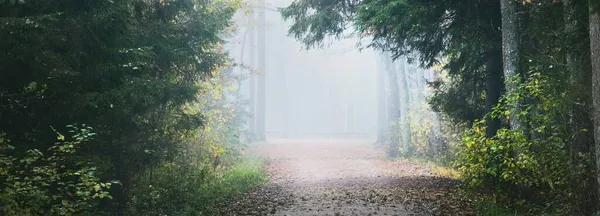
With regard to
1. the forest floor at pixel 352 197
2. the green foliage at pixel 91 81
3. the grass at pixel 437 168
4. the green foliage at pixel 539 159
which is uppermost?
the green foliage at pixel 91 81

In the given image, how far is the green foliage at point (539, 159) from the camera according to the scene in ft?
26.8

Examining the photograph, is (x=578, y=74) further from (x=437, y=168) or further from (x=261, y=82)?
(x=261, y=82)

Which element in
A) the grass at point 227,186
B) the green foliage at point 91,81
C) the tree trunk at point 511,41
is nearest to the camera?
the green foliage at point 91,81

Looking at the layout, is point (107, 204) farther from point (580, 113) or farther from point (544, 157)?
point (580, 113)

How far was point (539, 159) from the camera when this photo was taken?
853 centimetres

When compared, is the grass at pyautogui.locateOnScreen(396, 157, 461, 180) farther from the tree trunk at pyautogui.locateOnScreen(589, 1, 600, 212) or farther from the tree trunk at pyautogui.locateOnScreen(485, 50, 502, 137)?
the tree trunk at pyautogui.locateOnScreen(589, 1, 600, 212)

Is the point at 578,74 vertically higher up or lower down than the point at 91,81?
higher up

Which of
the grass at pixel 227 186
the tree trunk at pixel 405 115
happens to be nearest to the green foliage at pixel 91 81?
the grass at pixel 227 186

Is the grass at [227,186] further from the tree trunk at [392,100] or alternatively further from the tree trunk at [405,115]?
the tree trunk at [392,100]

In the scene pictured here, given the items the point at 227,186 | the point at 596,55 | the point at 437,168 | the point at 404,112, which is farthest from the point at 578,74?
the point at 404,112

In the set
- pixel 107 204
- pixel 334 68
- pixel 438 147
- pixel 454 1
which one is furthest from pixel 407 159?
pixel 334 68

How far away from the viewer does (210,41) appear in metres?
13.0

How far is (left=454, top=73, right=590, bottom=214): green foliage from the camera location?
816cm

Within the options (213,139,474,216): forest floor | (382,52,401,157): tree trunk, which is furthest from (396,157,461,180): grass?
(382,52,401,157): tree trunk
